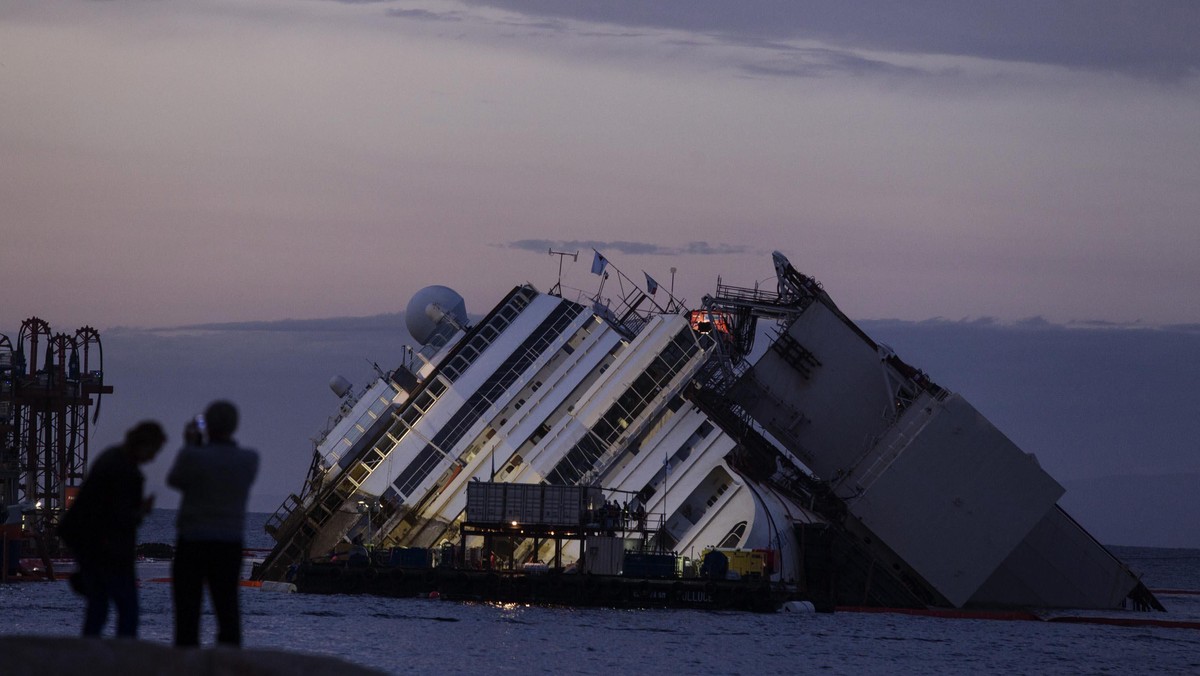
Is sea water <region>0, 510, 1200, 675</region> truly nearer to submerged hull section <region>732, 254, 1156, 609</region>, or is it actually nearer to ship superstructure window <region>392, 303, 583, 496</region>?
submerged hull section <region>732, 254, 1156, 609</region>

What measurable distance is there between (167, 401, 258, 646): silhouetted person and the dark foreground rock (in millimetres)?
2896

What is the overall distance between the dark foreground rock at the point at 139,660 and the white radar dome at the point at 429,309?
66.4m

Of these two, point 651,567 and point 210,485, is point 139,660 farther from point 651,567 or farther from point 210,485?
point 651,567

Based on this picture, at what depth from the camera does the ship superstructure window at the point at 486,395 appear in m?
67.6

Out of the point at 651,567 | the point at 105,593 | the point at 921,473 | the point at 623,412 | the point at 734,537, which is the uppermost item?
the point at 623,412

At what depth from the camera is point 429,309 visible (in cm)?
7856

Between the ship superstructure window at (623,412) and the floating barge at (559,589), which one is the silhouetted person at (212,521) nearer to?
the floating barge at (559,589)

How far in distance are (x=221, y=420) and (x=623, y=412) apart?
50545 millimetres

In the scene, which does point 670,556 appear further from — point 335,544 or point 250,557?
point 250,557

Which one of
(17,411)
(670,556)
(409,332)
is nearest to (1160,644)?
(670,556)

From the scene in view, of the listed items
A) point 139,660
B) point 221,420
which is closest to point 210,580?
point 221,420

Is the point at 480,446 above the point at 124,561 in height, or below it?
above

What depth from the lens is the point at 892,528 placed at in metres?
63.1

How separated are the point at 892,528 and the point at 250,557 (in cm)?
6994
